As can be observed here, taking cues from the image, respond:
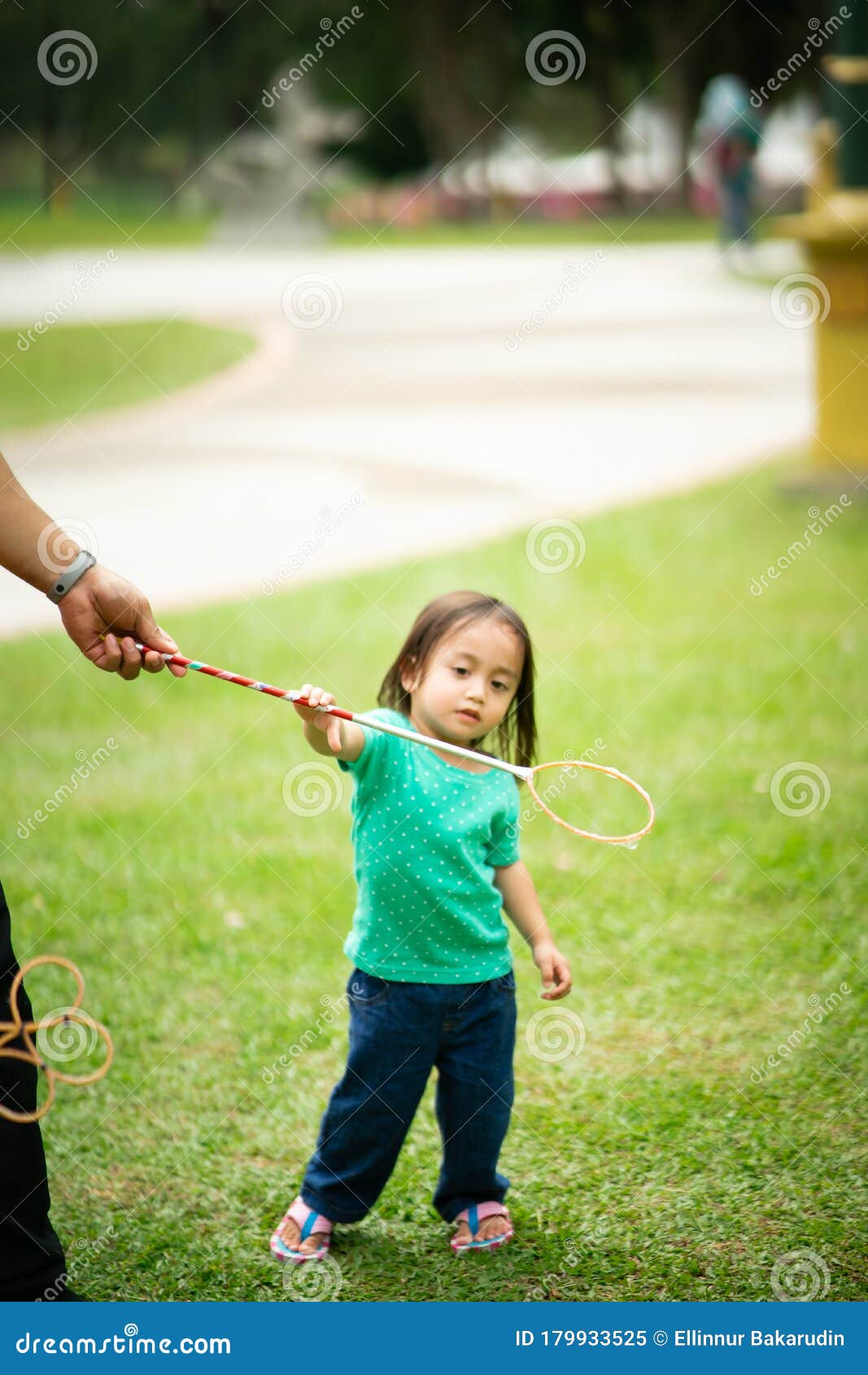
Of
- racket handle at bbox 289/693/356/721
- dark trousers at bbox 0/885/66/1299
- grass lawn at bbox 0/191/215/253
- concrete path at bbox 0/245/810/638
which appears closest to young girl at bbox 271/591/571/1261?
racket handle at bbox 289/693/356/721

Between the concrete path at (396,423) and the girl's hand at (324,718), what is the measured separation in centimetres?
451

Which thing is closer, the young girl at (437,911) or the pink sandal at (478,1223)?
the young girl at (437,911)

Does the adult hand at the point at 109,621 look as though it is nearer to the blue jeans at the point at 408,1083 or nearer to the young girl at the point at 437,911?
the young girl at the point at 437,911

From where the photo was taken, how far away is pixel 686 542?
25.5ft

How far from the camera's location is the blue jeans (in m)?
2.69

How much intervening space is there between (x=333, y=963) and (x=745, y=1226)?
137 centimetres

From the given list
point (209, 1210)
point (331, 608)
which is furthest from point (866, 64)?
point (209, 1210)

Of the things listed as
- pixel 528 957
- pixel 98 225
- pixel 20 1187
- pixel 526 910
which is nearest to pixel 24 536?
pixel 20 1187

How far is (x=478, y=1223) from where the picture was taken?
287 centimetres

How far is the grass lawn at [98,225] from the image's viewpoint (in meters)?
25.9

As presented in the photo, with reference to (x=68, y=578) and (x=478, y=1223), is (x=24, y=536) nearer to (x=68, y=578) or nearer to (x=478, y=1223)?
(x=68, y=578)

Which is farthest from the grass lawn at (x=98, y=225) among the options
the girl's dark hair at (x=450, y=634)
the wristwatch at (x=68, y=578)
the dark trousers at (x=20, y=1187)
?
the dark trousers at (x=20, y=1187)

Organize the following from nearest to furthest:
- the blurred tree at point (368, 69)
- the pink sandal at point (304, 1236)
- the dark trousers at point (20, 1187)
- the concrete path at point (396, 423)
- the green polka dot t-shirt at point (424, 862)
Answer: the dark trousers at point (20, 1187)
the green polka dot t-shirt at point (424, 862)
the pink sandal at point (304, 1236)
the concrete path at point (396, 423)
the blurred tree at point (368, 69)

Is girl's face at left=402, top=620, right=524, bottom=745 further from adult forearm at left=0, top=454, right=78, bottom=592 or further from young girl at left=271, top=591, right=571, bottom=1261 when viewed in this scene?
adult forearm at left=0, top=454, right=78, bottom=592
